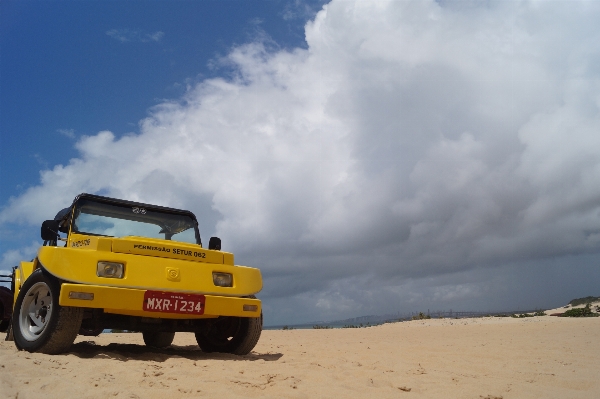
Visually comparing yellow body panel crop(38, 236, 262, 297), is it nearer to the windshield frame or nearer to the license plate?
the license plate

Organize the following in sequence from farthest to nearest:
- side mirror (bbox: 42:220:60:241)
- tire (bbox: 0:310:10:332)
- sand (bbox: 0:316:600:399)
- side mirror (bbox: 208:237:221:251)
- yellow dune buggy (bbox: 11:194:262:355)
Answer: tire (bbox: 0:310:10:332), side mirror (bbox: 208:237:221:251), side mirror (bbox: 42:220:60:241), yellow dune buggy (bbox: 11:194:262:355), sand (bbox: 0:316:600:399)

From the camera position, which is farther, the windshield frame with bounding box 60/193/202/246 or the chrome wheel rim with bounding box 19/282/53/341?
the windshield frame with bounding box 60/193/202/246

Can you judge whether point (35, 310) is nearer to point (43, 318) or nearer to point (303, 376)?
point (43, 318)

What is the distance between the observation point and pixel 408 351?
7.64m

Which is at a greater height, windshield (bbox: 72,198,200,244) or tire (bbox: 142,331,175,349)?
windshield (bbox: 72,198,200,244)

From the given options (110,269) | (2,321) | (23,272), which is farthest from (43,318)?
(2,321)

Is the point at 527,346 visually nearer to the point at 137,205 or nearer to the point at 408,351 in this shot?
the point at 408,351

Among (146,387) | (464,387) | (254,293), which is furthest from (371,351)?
(146,387)

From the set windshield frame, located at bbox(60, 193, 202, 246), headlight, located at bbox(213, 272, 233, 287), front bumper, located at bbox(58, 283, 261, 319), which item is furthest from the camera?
windshield frame, located at bbox(60, 193, 202, 246)

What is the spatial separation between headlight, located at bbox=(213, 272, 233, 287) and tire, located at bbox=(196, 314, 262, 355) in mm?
612

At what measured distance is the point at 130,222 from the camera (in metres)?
7.01

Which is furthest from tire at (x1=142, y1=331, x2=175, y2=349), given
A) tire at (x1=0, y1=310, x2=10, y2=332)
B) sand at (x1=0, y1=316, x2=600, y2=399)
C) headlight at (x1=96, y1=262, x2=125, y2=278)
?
tire at (x1=0, y1=310, x2=10, y2=332)

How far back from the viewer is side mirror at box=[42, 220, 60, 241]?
20.7ft

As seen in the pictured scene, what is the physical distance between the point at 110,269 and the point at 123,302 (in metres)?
0.40
